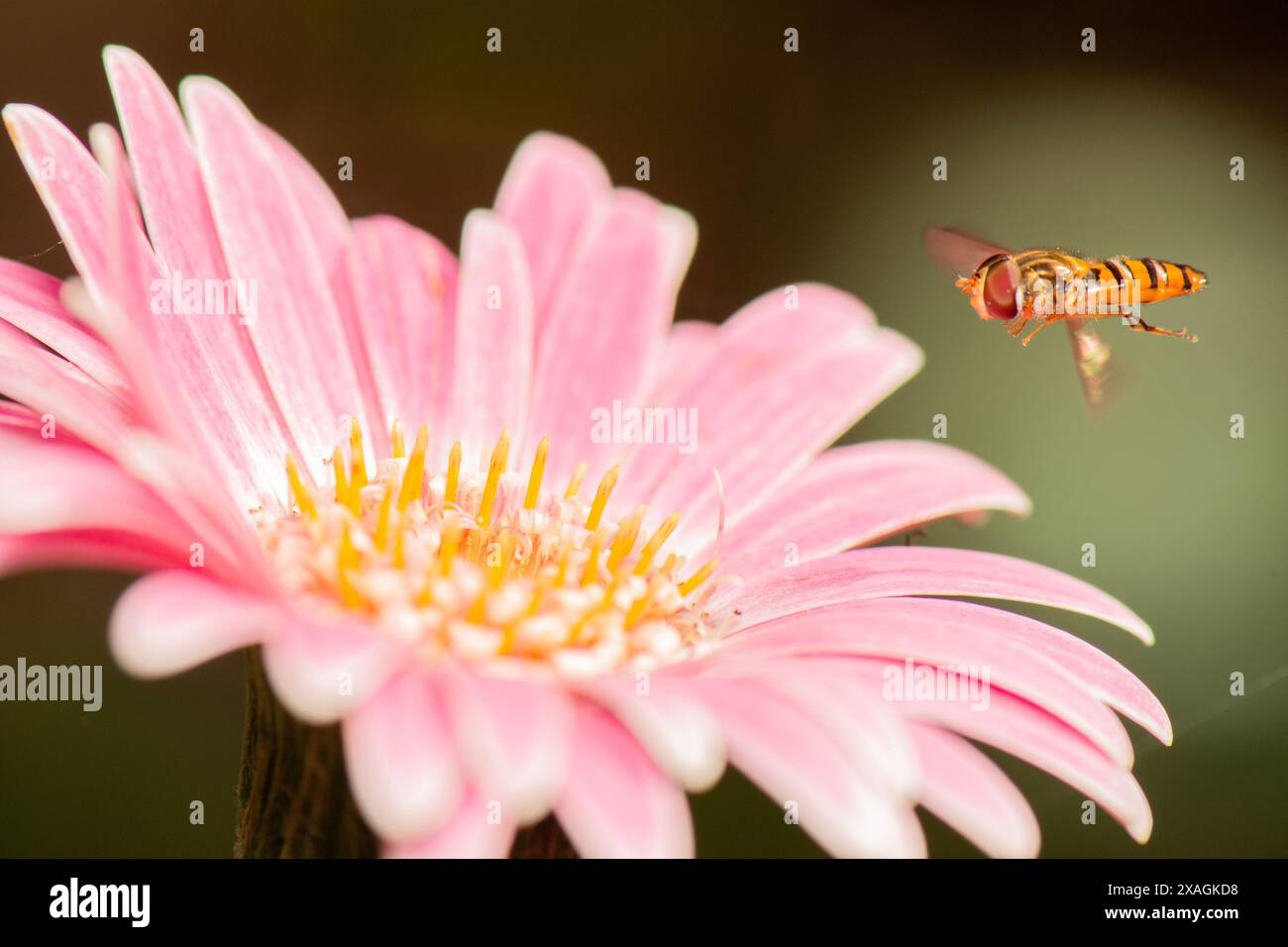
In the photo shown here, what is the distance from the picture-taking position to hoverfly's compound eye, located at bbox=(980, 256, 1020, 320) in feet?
2.30

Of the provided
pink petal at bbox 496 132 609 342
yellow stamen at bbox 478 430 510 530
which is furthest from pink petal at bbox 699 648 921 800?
pink petal at bbox 496 132 609 342

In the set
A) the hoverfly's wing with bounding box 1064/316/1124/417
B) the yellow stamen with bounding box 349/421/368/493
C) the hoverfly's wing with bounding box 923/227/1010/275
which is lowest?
the yellow stamen with bounding box 349/421/368/493

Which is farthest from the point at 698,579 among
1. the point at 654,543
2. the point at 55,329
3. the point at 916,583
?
the point at 55,329

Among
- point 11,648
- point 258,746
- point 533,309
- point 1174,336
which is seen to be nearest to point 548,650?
point 258,746

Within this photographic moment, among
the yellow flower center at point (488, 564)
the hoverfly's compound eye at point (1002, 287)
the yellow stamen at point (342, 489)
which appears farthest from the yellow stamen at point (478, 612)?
the hoverfly's compound eye at point (1002, 287)

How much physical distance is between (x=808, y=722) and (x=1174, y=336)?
664 millimetres

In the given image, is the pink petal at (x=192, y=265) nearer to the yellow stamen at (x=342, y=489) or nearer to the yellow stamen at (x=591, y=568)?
the yellow stamen at (x=342, y=489)

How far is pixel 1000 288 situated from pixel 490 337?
0.30 m

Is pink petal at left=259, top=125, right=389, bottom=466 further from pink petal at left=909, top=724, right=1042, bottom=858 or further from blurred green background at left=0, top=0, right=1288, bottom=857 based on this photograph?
pink petal at left=909, top=724, right=1042, bottom=858

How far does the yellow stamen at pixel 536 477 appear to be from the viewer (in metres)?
0.73

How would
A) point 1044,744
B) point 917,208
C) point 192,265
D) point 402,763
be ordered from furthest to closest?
point 917,208, point 192,265, point 1044,744, point 402,763

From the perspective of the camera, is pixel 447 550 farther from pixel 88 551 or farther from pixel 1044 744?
pixel 1044 744

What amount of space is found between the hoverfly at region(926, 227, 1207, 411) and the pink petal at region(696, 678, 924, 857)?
346mm

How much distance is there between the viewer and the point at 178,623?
0.38m
